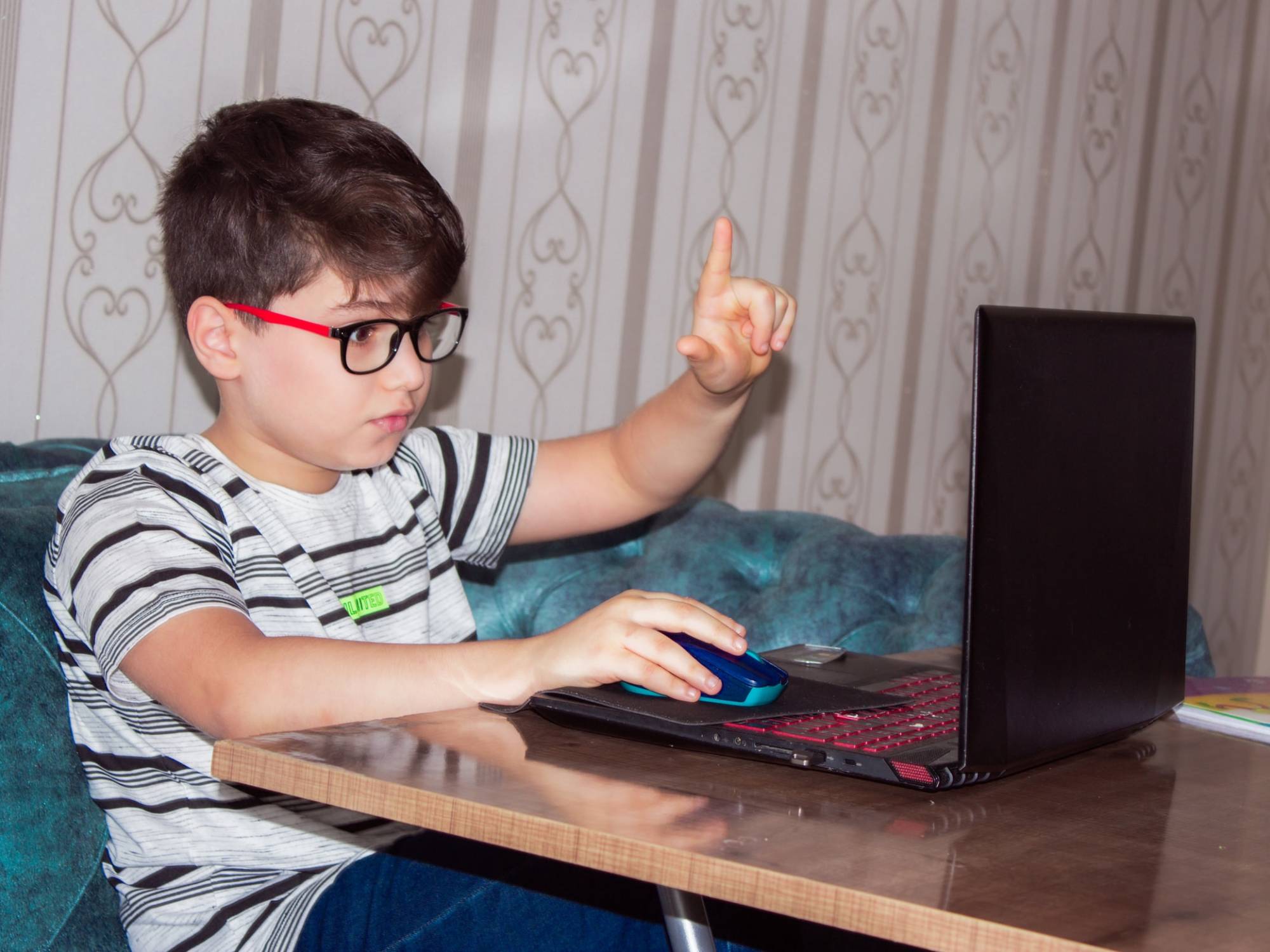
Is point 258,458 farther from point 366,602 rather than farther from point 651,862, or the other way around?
point 651,862

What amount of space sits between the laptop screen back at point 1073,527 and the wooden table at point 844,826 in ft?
0.19

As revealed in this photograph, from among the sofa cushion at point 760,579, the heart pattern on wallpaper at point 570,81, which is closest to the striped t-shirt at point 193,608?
the sofa cushion at point 760,579

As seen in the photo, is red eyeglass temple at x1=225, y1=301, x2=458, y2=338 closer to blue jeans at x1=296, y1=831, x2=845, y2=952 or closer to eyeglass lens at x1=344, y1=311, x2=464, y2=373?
eyeglass lens at x1=344, y1=311, x2=464, y2=373

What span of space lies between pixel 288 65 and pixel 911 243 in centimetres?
134

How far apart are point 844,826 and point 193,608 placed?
1.72 feet

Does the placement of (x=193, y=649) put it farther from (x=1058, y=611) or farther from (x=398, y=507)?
(x=1058, y=611)

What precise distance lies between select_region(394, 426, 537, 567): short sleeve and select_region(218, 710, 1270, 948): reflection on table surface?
64 centimetres

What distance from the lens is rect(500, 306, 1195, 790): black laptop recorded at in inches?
31.2

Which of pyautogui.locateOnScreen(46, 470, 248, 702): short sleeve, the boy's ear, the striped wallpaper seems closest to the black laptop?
pyautogui.locateOnScreen(46, 470, 248, 702): short sleeve

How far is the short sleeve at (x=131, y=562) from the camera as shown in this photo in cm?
100

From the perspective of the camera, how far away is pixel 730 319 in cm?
130

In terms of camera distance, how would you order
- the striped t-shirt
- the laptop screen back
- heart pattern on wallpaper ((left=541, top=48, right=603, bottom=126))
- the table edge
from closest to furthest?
the table edge
the laptop screen back
the striped t-shirt
heart pattern on wallpaper ((left=541, top=48, right=603, bottom=126))

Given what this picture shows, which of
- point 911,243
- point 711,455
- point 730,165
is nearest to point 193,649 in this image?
point 711,455

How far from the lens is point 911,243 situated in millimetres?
2637
